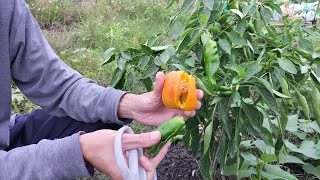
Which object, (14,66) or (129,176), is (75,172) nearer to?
(129,176)

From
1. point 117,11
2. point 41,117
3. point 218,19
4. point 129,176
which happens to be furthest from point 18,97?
point 117,11

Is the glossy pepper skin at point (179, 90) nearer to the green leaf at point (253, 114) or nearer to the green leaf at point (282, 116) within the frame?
the green leaf at point (253, 114)

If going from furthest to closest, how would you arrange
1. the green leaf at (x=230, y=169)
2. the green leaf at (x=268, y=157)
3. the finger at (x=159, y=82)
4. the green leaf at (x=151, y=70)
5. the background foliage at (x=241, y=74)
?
1. the green leaf at (x=230, y=169)
2. the green leaf at (x=268, y=157)
3. the green leaf at (x=151, y=70)
4. the background foliage at (x=241, y=74)
5. the finger at (x=159, y=82)

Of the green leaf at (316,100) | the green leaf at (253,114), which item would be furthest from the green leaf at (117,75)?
the green leaf at (316,100)

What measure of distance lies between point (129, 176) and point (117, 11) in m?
4.17

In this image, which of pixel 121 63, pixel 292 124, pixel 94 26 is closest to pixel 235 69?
pixel 121 63

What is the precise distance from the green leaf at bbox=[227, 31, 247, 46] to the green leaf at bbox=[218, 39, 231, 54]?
0.9 inches

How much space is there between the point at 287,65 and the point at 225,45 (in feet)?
0.77

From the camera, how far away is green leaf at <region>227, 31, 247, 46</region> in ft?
5.57

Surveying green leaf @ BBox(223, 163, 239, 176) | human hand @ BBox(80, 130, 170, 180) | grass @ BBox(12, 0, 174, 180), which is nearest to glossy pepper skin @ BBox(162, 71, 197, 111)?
human hand @ BBox(80, 130, 170, 180)

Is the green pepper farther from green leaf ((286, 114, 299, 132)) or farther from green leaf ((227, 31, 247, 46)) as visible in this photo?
green leaf ((286, 114, 299, 132))

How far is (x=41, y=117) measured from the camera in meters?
2.00

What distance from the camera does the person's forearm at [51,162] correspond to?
52.2 inches

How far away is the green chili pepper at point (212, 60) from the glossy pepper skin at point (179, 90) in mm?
77
